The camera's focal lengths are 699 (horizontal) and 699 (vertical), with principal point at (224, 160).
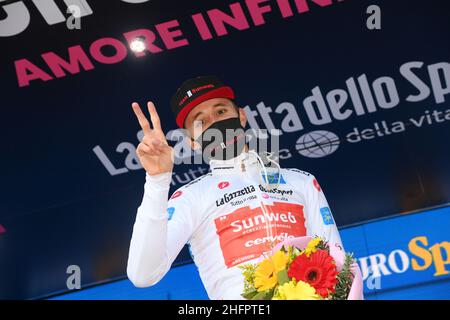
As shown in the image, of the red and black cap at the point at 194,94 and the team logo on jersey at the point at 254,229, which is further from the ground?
the red and black cap at the point at 194,94

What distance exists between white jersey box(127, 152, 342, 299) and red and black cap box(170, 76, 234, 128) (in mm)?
242

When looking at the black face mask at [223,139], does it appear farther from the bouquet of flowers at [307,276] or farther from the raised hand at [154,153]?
the bouquet of flowers at [307,276]

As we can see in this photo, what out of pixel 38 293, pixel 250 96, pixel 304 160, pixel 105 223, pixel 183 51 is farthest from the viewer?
pixel 38 293

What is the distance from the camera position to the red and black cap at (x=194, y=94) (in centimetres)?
277

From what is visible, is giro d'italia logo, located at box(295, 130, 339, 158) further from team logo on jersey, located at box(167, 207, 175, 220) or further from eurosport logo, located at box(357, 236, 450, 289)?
team logo on jersey, located at box(167, 207, 175, 220)

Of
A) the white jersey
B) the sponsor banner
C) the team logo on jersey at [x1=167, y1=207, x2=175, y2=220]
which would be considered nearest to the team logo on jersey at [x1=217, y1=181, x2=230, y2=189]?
the white jersey

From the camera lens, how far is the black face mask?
2.69m

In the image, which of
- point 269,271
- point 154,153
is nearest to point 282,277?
point 269,271

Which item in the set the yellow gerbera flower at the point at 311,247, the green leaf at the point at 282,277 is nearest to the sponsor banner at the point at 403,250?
the yellow gerbera flower at the point at 311,247

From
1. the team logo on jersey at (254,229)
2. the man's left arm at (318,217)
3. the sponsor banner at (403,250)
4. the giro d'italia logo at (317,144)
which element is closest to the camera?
the team logo on jersey at (254,229)
